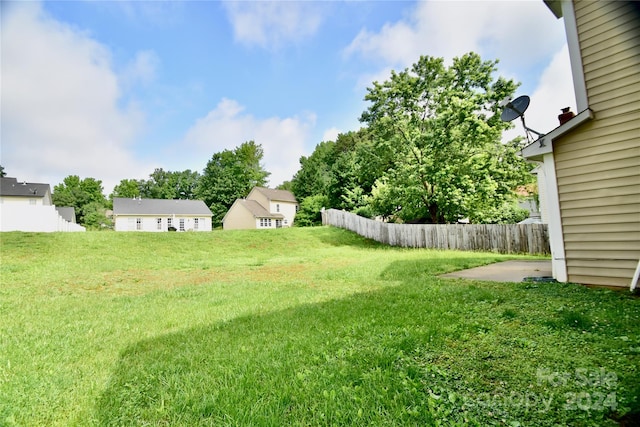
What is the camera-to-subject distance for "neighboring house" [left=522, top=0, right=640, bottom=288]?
424 cm

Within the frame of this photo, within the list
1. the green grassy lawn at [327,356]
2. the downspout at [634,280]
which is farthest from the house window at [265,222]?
the downspout at [634,280]

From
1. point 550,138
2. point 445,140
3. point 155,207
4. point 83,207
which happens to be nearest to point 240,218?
point 155,207

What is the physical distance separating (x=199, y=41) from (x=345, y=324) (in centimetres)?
1103

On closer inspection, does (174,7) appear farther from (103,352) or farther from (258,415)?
(258,415)

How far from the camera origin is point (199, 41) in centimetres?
995

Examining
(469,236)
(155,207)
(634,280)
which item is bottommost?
(634,280)

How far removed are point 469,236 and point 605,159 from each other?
891 centimetres

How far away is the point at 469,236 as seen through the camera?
12836 mm

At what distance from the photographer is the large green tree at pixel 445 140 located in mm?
13602

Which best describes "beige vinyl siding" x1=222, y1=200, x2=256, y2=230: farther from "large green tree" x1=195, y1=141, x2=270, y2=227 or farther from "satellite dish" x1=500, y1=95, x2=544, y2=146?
"satellite dish" x1=500, y1=95, x2=544, y2=146

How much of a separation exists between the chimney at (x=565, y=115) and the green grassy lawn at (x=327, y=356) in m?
3.00

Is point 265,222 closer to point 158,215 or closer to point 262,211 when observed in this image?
point 262,211

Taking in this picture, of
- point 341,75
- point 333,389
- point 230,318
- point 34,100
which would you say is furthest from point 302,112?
point 333,389

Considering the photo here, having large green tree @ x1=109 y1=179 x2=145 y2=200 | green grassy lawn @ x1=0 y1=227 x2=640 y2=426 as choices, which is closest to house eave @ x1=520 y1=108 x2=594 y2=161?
green grassy lawn @ x1=0 y1=227 x2=640 y2=426
